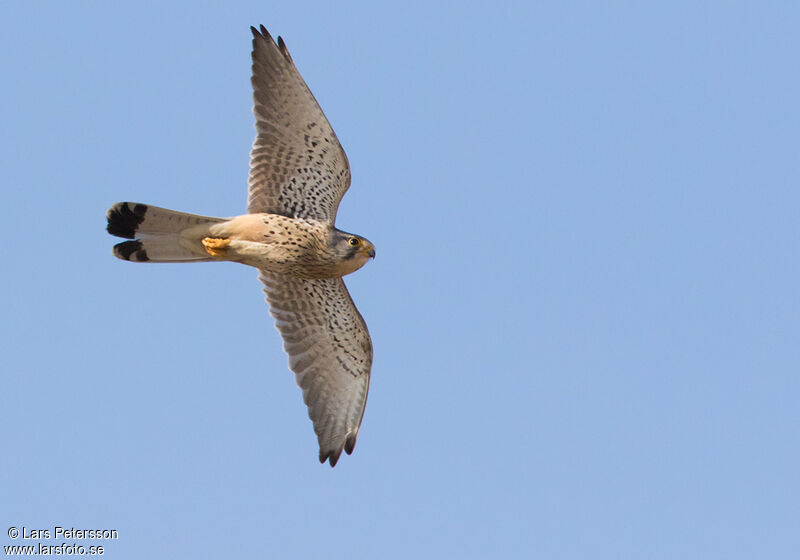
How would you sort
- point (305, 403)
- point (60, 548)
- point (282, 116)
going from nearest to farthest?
point (60, 548)
point (282, 116)
point (305, 403)

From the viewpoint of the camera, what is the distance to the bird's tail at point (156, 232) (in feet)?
29.5

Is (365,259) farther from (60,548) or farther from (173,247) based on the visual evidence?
(60,548)

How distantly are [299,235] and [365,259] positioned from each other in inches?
23.2

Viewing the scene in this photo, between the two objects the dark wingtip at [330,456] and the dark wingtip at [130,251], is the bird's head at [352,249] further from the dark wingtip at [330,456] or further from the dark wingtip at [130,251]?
the dark wingtip at [330,456]

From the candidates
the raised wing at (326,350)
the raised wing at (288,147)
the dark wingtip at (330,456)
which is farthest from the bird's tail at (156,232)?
the dark wingtip at (330,456)

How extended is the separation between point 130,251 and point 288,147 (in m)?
1.58

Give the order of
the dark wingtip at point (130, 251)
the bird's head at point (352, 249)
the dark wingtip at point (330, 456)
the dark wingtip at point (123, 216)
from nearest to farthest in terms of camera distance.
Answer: the dark wingtip at point (123, 216), the dark wingtip at point (130, 251), the bird's head at point (352, 249), the dark wingtip at point (330, 456)

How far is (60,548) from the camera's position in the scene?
28.5ft

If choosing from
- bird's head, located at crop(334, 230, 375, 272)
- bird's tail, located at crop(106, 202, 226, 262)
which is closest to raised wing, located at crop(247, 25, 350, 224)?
bird's head, located at crop(334, 230, 375, 272)

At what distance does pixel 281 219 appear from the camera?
9203mm

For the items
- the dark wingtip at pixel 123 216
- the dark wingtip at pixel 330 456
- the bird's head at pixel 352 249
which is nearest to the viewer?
the dark wingtip at pixel 123 216

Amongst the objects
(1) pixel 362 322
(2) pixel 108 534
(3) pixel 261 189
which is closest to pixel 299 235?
(3) pixel 261 189

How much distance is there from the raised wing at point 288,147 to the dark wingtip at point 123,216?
906 mm

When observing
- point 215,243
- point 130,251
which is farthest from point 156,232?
point 215,243
